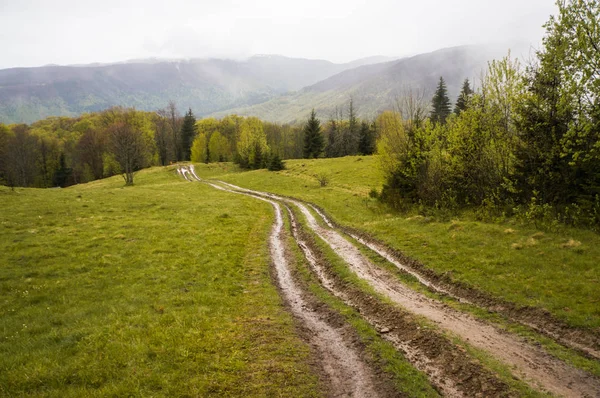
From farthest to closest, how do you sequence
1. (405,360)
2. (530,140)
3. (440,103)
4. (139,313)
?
1. (440,103)
2. (530,140)
3. (139,313)
4. (405,360)

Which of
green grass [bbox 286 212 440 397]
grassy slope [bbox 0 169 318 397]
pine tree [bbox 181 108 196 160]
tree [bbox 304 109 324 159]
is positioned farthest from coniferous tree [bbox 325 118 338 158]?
green grass [bbox 286 212 440 397]

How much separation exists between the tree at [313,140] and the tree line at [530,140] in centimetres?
6021

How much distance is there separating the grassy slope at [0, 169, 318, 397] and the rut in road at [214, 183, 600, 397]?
5631 mm

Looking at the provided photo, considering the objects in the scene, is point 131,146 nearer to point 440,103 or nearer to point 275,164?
point 275,164

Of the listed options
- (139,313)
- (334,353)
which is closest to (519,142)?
(334,353)

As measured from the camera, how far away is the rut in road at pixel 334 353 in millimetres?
9078

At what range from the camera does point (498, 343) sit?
424 inches

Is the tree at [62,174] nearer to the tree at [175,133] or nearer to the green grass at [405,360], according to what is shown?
the tree at [175,133]

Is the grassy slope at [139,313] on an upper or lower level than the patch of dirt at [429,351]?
A: upper

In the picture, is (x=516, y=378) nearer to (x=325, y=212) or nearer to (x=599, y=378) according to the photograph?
(x=599, y=378)

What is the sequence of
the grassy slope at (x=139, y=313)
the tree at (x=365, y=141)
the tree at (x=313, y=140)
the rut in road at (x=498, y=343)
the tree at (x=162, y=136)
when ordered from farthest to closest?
the tree at (x=162, y=136) < the tree at (x=313, y=140) < the tree at (x=365, y=141) < the grassy slope at (x=139, y=313) < the rut in road at (x=498, y=343)

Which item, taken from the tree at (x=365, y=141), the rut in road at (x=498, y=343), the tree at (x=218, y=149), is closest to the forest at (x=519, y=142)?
the rut in road at (x=498, y=343)

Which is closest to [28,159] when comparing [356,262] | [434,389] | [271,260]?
[271,260]

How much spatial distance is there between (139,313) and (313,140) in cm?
8339
